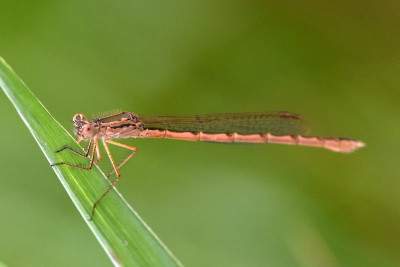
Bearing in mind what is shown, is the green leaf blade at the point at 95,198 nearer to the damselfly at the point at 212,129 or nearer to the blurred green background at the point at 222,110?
the damselfly at the point at 212,129

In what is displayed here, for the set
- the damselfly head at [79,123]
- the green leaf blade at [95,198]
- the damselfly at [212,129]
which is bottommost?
the green leaf blade at [95,198]

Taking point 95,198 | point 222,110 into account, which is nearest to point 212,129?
point 222,110

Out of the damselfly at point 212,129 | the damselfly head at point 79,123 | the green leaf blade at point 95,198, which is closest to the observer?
the green leaf blade at point 95,198

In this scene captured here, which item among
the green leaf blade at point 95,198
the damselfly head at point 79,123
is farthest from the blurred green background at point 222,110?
the green leaf blade at point 95,198

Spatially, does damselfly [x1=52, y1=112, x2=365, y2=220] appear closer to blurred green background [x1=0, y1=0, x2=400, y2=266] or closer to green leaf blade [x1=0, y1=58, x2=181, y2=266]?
blurred green background [x1=0, y1=0, x2=400, y2=266]

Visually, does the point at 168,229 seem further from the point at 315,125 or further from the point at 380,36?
the point at 380,36

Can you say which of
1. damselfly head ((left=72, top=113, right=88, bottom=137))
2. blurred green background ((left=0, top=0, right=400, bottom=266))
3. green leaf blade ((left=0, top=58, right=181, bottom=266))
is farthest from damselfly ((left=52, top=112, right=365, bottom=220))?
green leaf blade ((left=0, top=58, right=181, bottom=266))
